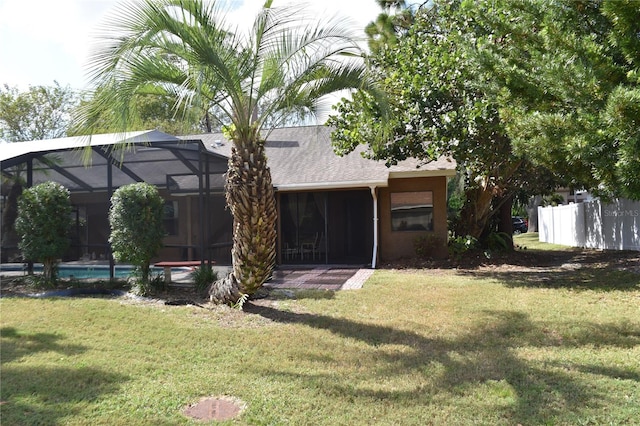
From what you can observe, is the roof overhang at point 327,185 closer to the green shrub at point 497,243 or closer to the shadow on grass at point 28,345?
the green shrub at point 497,243

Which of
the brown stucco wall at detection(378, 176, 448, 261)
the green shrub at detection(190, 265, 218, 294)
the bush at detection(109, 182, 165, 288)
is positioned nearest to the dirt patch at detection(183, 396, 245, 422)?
the green shrub at detection(190, 265, 218, 294)

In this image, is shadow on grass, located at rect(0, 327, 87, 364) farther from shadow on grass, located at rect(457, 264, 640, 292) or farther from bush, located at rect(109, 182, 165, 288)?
shadow on grass, located at rect(457, 264, 640, 292)

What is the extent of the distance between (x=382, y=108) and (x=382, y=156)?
576 cm

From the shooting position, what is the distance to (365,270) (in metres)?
13.9

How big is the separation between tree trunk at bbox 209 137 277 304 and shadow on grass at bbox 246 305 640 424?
0.86 metres

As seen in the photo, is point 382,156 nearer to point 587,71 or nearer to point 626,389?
point 587,71

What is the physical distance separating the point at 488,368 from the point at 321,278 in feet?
23.5

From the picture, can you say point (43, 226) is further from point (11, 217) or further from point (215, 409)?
point (215, 409)

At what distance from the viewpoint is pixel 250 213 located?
7938mm

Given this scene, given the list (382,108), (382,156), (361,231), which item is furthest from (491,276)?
(382,108)

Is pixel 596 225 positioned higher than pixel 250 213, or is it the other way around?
pixel 250 213

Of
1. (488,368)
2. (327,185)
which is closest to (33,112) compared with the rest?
(327,185)

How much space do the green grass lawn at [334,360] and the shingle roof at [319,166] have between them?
228 inches

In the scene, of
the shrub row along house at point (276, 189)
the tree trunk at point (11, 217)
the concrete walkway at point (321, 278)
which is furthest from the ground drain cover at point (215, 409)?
the tree trunk at point (11, 217)
